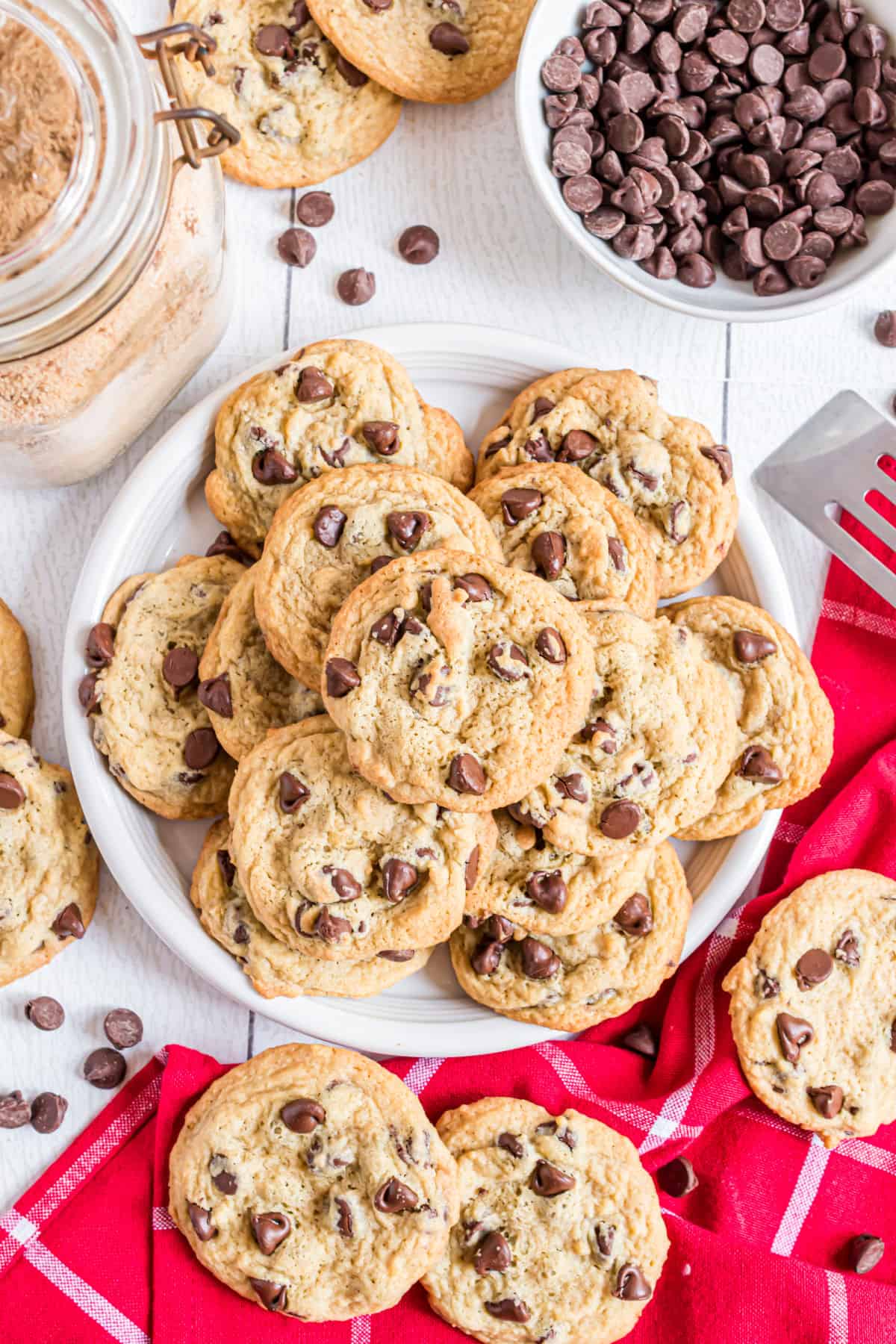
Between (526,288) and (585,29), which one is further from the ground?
(585,29)

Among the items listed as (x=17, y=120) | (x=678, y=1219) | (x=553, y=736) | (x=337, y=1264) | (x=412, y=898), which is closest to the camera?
(x=17, y=120)

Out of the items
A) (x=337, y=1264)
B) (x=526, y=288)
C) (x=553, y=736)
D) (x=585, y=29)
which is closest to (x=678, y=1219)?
(x=337, y=1264)

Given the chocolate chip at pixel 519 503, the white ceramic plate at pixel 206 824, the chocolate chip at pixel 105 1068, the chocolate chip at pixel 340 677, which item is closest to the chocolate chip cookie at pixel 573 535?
the chocolate chip at pixel 519 503

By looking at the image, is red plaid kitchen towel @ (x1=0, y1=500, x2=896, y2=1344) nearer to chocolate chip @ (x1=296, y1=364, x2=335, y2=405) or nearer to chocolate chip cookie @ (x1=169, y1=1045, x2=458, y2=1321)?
chocolate chip cookie @ (x1=169, y1=1045, x2=458, y2=1321)

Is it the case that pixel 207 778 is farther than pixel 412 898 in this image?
Yes

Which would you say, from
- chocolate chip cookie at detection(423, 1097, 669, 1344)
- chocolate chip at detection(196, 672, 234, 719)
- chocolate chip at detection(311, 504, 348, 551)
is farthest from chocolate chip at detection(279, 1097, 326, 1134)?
chocolate chip at detection(311, 504, 348, 551)

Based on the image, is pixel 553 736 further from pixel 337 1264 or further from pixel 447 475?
pixel 337 1264
